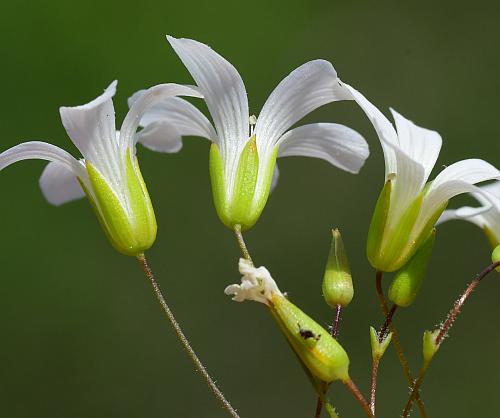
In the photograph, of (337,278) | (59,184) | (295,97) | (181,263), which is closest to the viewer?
(337,278)

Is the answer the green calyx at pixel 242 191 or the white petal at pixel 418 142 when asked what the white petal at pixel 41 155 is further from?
the white petal at pixel 418 142

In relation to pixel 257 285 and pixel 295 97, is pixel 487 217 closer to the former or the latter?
pixel 295 97

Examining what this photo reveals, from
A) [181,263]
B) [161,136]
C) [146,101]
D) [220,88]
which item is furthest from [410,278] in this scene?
[181,263]

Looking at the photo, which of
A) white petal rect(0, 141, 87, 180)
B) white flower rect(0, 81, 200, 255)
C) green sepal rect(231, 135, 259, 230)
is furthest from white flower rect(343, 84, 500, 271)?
white petal rect(0, 141, 87, 180)

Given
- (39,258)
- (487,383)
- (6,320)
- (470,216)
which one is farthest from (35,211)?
(470,216)

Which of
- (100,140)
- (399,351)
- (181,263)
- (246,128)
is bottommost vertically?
(181,263)

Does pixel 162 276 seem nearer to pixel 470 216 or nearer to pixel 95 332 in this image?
pixel 95 332
